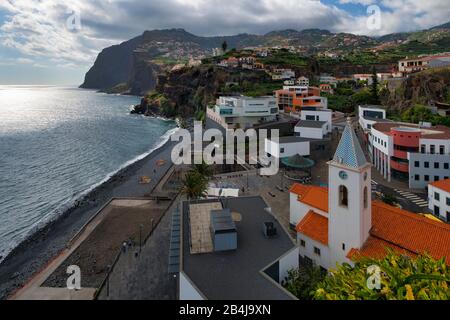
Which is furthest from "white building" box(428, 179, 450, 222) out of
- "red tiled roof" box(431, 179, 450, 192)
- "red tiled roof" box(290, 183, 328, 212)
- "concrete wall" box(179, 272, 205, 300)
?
"concrete wall" box(179, 272, 205, 300)

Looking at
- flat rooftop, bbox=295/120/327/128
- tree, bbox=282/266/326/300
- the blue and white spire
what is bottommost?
tree, bbox=282/266/326/300

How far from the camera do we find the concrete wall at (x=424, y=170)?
139 ft

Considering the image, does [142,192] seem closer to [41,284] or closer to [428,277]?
[41,284]

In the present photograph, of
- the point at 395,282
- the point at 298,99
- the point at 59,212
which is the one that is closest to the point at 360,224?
the point at 395,282

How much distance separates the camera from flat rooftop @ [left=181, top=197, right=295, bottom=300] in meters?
17.3

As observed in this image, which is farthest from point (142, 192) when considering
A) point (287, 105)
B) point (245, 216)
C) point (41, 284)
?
point (287, 105)

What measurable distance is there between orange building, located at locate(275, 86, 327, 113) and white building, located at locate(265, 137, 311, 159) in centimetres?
3523

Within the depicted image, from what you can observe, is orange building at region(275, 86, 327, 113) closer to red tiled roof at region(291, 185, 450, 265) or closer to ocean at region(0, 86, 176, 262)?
ocean at region(0, 86, 176, 262)

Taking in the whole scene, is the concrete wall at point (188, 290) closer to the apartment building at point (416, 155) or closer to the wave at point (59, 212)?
the wave at point (59, 212)

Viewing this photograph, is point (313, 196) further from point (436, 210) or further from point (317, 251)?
point (436, 210)

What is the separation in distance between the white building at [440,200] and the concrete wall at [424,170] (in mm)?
6700

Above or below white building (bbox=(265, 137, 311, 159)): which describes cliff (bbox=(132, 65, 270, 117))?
above

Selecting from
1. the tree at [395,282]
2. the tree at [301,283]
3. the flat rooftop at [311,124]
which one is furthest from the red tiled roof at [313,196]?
the flat rooftop at [311,124]

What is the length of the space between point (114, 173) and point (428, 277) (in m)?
65.5
